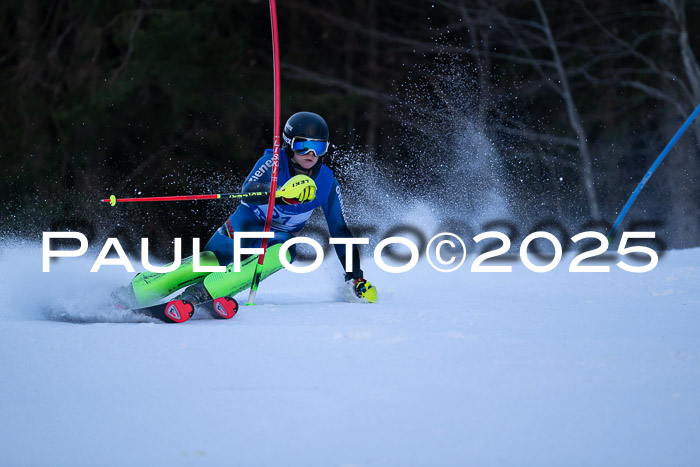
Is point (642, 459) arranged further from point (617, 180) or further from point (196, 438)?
point (617, 180)

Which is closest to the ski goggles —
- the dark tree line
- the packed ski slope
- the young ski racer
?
the young ski racer

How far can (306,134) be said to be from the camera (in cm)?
477

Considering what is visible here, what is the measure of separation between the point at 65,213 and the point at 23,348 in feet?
32.1

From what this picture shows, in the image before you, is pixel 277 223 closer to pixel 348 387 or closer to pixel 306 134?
pixel 306 134

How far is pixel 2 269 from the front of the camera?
5.34 m

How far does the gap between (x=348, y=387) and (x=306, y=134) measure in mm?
2276

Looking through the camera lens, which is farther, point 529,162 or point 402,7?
point 402,7

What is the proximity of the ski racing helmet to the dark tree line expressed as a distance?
28.1ft

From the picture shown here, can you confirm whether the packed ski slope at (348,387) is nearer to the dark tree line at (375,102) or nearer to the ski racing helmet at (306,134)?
the ski racing helmet at (306,134)

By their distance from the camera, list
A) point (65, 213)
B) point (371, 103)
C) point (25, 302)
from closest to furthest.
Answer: point (25, 302), point (65, 213), point (371, 103)

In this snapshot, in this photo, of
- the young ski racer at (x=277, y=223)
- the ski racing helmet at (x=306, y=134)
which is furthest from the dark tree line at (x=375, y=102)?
the ski racing helmet at (x=306, y=134)

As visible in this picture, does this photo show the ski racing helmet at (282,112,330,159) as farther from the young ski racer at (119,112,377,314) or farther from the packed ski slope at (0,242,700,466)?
the packed ski slope at (0,242,700,466)

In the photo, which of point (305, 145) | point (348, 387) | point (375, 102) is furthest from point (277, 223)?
point (375, 102)

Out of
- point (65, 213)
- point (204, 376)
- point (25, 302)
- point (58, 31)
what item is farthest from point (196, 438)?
point (58, 31)
